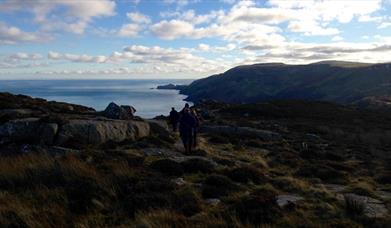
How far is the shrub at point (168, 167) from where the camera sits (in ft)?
41.2

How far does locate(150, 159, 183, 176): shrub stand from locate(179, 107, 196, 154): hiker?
4.74 meters

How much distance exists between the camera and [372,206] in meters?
10.6

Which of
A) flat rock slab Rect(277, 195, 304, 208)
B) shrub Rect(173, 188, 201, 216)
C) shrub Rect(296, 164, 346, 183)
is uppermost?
shrub Rect(173, 188, 201, 216)

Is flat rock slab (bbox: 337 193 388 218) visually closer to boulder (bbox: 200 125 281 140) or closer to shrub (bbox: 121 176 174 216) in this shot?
shrub (bbox: 121 176 174 216)

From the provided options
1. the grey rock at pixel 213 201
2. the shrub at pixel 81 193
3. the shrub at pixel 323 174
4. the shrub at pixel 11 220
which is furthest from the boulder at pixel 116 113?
the shrub at pixel 11 220

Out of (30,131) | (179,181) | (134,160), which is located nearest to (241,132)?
(30,131)

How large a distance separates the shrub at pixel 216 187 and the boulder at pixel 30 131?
871 cm

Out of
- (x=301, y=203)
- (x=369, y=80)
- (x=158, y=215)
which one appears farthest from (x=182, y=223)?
(x=369, y=80)

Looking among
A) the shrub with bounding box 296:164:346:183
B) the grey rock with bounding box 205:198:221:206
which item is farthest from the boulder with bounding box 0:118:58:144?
the grey rock with bounding box 205:198:221:206

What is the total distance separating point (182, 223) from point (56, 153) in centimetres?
894

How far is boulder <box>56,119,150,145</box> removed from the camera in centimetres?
1819

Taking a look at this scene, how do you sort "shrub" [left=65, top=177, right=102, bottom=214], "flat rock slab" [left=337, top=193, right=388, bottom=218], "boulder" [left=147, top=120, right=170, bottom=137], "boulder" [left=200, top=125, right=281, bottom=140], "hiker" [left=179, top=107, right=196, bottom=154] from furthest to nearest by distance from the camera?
1. "boulder" [left=200, top=125, right=281, bottom=140]
2. "boulder" [left=147, top=120, right=170, bottom=137]
3. "hiker" [left=179, top=107, right=196, bottom=154]
4. "flat rock slab" [left=337, top=193, right=388, bottom=218]
5. "shrub" [left=65, top=177, right=102, bottom=214]

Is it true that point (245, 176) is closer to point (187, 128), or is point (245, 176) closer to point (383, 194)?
point (383, 194)

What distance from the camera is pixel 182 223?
24.2 feet
